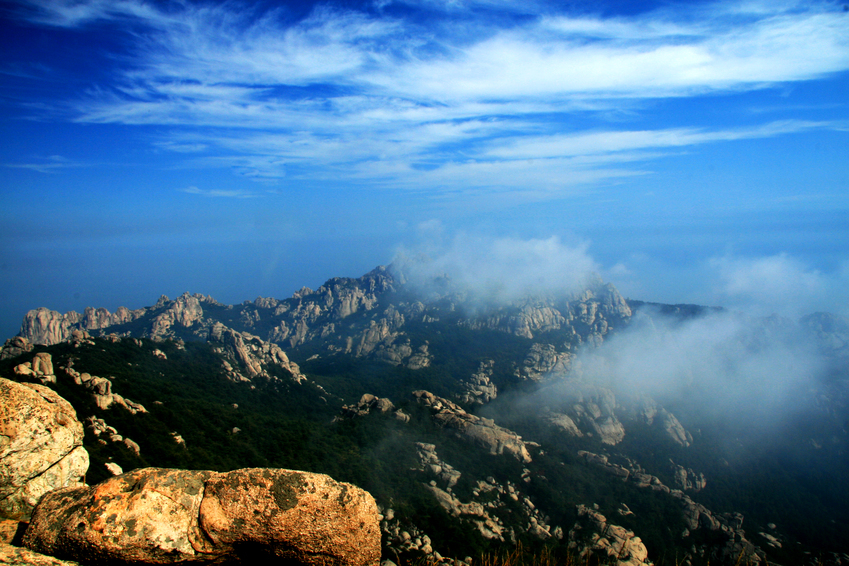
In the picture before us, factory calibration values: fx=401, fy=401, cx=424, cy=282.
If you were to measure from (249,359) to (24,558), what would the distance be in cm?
13052

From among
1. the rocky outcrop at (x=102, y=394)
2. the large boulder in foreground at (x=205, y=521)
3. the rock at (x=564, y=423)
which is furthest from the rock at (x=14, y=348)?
the rock at (x=564, y=423)

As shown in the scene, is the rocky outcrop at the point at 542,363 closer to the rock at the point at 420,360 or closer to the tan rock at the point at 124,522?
the rock at the point at 420,360

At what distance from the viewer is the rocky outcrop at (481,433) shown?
305 ft

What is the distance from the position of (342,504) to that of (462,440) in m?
88.6

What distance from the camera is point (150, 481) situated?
38.1 feet

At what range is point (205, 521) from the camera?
37.3ft

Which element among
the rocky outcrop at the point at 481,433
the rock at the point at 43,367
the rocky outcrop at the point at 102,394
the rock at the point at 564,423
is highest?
the rock at the point at 43,367

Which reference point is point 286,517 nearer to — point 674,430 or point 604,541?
point 604,541

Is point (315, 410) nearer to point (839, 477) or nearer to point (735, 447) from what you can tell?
point (735, 447)

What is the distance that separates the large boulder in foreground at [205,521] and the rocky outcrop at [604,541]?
72309 millimetres

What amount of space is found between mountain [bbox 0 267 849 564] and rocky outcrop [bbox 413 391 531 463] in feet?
1.54

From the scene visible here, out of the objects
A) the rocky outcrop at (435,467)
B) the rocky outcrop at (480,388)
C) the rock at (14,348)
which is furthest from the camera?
the rocky outcrop at (480,388)

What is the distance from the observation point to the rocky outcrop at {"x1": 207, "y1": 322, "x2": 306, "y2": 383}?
413 ft

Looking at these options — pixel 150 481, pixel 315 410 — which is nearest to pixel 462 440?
pixel 315 410
